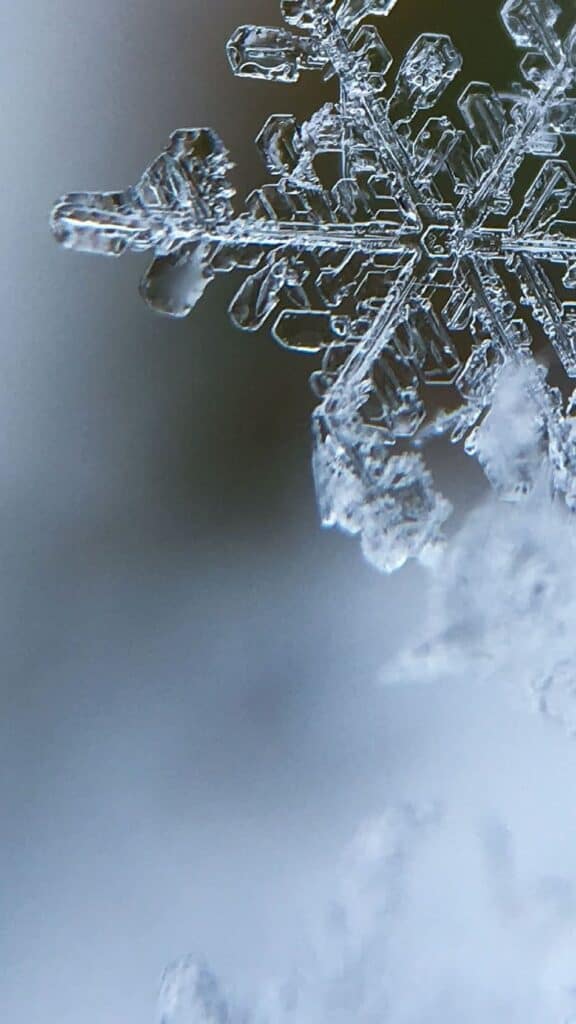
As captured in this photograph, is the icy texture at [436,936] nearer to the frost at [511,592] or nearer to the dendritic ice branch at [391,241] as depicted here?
the frost at [511,592]

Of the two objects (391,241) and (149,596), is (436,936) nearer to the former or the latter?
(149,596)

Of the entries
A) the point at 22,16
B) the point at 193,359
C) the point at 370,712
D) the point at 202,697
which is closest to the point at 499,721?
the point at 370,712

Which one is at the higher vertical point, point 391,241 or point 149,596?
point 391,241

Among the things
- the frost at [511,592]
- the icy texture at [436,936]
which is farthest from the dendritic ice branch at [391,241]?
the icy texture at [436,936]

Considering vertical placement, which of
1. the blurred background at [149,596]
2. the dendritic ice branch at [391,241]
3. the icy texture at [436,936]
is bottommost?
the icy texture at [436,936]

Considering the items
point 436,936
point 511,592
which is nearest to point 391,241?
point 511,592

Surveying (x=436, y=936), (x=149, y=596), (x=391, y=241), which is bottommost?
(x=436, y=936)
